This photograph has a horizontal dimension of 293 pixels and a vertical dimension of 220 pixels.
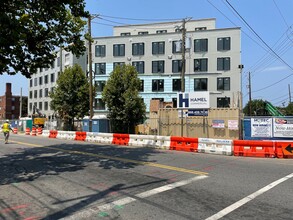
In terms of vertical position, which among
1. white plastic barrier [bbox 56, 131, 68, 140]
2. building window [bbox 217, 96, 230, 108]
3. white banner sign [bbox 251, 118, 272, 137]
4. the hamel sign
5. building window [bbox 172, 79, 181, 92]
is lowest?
white plastic barrier [bbox 56, 131, 68, 140]

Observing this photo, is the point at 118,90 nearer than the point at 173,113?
No

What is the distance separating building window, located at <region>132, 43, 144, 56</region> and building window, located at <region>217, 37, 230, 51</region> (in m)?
12.0

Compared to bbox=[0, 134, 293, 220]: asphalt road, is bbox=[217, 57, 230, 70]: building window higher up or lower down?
higher up

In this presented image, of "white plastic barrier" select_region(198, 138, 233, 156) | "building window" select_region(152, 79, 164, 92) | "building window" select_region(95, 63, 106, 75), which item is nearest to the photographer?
"white plastic barrier" select_region(198, 138, 233, 156)

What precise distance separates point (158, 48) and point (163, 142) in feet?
117

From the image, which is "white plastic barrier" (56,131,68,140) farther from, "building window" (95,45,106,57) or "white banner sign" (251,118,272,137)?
"building window" (95,45,106,57)

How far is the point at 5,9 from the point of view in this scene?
997 cm

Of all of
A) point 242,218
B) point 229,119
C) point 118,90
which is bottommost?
point 242,218

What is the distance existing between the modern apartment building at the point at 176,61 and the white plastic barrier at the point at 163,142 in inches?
1150

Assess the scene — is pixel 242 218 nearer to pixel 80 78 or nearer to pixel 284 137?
pixel 284 137

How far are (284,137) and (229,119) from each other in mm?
4001

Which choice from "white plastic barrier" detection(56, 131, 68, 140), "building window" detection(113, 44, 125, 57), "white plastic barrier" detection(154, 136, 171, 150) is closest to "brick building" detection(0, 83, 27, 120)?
"building window" detection(113, 44, 125, 57)

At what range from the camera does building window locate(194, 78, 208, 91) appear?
4946 cm

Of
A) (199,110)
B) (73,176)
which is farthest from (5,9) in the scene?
(199,110)
